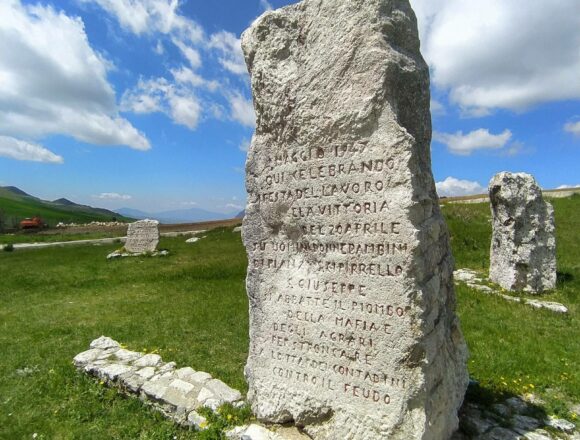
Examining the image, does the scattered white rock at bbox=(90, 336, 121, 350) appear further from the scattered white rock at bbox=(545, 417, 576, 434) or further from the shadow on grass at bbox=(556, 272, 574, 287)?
the shadow on grass at bbox=(556, 272, 574, 287)

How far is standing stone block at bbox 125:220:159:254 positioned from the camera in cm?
2378

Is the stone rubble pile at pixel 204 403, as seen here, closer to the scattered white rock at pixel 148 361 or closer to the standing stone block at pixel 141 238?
the scattered white rock at pixel 148 361

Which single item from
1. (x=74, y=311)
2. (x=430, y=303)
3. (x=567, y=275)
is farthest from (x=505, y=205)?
(x=74, y=311)

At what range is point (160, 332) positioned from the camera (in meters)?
10.3

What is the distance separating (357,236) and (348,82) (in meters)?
1.62

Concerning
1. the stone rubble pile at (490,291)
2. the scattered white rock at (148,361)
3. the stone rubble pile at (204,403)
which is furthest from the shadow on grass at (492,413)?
the stone rubble pile at (490,291)

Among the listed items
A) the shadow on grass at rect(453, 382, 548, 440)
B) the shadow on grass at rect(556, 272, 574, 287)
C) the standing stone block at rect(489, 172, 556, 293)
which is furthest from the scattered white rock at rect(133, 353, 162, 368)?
the shadow on grass at rect(556, 272, 574, 287)

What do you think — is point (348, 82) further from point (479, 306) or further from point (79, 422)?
point (479, 306)

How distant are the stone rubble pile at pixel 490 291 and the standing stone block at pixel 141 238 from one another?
51.8 feet

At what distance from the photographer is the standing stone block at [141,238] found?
23781 millimetres

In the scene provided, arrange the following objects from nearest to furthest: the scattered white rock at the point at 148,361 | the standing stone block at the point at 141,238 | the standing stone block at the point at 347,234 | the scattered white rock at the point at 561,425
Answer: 1. the standing stone block at the point at 347,234
2. the scattered white rock at the point at 561,425
3. the scattered white rock at the point at 148,361
4. the standing stone block at the point at 141,238

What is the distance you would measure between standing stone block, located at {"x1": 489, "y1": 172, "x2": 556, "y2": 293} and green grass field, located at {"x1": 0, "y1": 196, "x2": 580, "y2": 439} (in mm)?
761

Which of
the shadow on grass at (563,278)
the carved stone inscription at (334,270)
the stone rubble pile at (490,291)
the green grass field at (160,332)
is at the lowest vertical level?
the green grass field at (160,332)

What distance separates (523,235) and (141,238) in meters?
18.3
